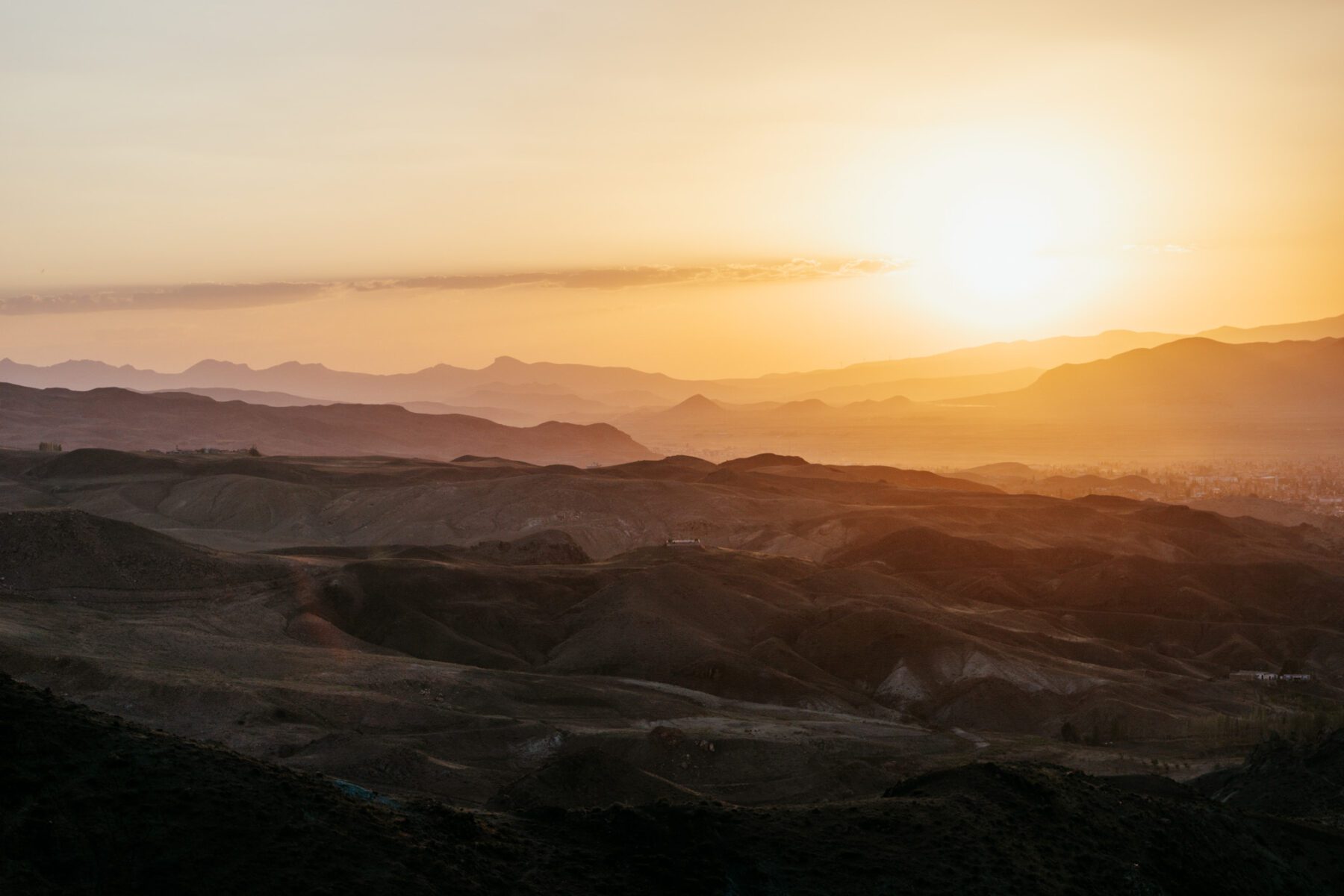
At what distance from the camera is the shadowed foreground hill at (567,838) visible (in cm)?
1703

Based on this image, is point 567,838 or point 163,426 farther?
point 163,426

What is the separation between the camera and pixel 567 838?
21.2m

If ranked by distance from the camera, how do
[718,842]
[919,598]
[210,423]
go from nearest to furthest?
1. [718,842]
2. [919,598]
3. [210,423]

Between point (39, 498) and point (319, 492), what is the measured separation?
20.1 meters

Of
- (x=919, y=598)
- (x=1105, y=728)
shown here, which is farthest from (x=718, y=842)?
(x=919, y=598)

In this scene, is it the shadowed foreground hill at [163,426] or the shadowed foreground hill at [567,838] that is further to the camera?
the shadowed foreground hill at [163,426]

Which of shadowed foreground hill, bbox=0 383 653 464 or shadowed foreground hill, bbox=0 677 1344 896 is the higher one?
shadowed foreground hill, bbox=0 383 653 464

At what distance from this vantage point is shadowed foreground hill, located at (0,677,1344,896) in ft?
55.9

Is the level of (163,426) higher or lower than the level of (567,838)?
higher

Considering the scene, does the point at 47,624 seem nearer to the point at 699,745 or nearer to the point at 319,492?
the point at 699,745

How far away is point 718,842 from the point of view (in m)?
21.0

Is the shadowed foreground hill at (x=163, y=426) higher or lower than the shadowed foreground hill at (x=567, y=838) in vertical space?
higher

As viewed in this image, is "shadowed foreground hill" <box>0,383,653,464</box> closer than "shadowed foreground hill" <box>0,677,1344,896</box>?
No

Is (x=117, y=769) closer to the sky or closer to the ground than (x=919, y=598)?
closer to the sky
